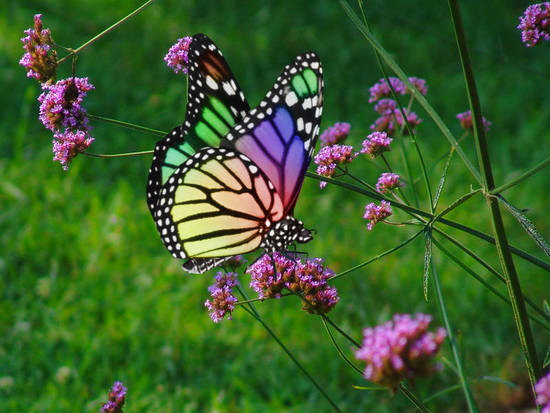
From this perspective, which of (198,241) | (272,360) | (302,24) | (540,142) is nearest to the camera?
(198,241)

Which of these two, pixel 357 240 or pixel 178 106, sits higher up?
pixel 178 106

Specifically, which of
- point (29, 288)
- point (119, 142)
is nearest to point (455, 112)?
point (119, 142)

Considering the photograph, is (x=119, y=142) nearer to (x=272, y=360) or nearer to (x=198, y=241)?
(x=272, y=360)

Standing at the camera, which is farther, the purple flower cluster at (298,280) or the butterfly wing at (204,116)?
the butterfly wing at (204,116)

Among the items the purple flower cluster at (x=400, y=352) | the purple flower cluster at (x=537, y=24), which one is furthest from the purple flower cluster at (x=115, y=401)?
the purple flower cluster at (x=537, y=24)

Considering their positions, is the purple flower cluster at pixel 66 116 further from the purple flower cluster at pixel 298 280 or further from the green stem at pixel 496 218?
the green stem at pixel 496 218

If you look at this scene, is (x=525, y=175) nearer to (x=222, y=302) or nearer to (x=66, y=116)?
(x=222, y=302)

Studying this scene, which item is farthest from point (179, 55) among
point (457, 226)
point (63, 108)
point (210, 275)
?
point (210, 275)
